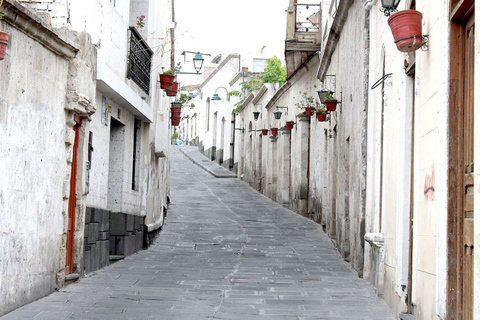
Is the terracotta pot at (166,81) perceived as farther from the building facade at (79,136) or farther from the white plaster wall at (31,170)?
the white plaster wall at (31,170)

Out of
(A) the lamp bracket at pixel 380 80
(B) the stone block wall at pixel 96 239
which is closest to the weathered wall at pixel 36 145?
(B) the stone block wall at pixel 96 239

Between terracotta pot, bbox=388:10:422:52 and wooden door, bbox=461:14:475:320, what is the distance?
99 cm

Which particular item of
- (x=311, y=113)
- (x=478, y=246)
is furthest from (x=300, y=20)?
(x=478, y=246)

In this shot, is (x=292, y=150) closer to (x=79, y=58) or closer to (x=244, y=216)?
(x=244, y=216)

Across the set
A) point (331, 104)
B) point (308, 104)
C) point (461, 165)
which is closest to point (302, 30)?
point (308, 104)

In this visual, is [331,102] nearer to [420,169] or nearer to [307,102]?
[307,102]

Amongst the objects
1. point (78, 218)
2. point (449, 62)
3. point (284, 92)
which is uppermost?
point (284, 92)

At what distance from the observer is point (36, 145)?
784 centimetres

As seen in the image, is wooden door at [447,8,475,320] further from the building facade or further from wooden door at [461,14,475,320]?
the building facade

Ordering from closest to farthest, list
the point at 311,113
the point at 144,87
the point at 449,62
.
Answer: the point at 449,62 < the point at 144,87 < the point at 311,113

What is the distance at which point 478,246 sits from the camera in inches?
176

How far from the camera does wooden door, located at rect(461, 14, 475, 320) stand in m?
5.04

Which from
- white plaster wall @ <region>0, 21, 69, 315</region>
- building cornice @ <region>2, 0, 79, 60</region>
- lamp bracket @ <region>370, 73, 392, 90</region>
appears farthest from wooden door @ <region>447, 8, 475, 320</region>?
white plaster wall @ <region>0, 21, 69, 315</region>

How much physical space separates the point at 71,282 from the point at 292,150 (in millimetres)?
15957
